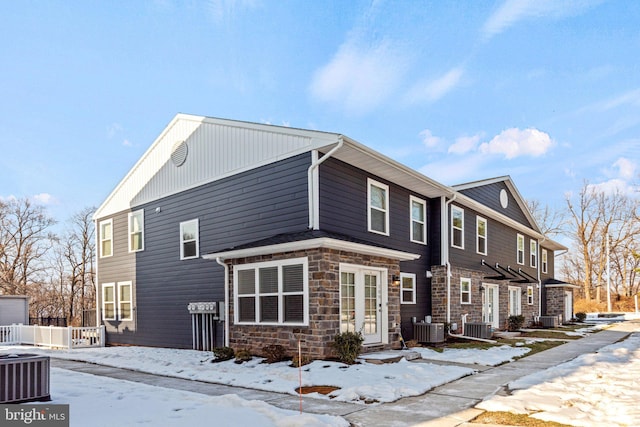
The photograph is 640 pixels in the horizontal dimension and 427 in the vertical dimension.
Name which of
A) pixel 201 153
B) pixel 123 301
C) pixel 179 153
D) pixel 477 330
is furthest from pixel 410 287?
pixel 123 301

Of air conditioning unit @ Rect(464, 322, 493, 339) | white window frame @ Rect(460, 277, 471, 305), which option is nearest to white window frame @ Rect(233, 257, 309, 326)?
air conditioning unit @ Rect(464, 322, 493, 339)

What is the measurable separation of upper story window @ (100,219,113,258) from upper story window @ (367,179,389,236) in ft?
32.8

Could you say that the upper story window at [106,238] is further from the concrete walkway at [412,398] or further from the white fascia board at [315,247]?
the white fascia board at [315,247]

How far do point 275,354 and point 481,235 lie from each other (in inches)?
440

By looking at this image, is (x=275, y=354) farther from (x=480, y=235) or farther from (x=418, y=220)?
(x=480, y=235)

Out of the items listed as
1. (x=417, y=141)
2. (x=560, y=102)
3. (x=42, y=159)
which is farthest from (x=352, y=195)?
(x=42, y=159)

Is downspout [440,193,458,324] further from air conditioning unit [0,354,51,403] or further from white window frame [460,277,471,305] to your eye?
air conditioning unit [0,354,51,403]

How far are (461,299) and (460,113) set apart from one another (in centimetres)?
788

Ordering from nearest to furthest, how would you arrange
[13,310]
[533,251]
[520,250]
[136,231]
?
[136,231] < [13,310] < [520,250] < [533,251]

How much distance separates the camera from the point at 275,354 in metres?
9.96

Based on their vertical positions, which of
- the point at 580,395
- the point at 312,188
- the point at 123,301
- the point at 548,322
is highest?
the point at 312,188

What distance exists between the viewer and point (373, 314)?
11.3m

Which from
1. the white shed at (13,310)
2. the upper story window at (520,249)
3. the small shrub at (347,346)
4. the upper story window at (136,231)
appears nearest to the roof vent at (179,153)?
the upper story window at (136,231)

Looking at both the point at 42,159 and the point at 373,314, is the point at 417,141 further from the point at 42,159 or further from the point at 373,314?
the point at 42,159
